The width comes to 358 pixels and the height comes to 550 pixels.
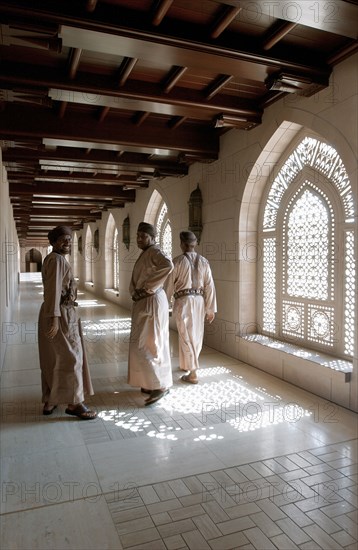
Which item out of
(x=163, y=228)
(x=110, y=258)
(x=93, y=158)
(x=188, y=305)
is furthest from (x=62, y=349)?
(x=110, y=258)

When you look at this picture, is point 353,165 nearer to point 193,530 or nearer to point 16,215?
point 193,530

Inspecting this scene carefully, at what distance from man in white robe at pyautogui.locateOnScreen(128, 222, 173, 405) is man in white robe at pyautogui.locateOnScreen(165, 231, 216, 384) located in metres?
0.51

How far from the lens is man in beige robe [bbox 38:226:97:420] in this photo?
9.92ft

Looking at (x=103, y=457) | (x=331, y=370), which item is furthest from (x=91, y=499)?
(x=331, y=370)

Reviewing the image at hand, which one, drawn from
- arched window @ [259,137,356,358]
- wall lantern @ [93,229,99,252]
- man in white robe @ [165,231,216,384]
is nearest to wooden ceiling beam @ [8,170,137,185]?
arched window @ [259,137,356,358]

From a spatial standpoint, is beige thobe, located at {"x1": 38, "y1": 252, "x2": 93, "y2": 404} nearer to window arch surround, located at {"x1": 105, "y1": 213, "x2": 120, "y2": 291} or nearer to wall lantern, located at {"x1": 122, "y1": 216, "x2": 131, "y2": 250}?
wall lantern, located at {"x1": 122, "y1": 216, "x2": 131, "y2": 250}

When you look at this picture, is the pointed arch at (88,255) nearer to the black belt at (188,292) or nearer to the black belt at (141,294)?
the black belt at (188,292)

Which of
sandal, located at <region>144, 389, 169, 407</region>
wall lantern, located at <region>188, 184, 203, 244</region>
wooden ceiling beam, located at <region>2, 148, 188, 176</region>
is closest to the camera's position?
sandal, located at <region>144, 389, 169, 407</region>

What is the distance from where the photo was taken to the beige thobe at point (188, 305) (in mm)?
4109

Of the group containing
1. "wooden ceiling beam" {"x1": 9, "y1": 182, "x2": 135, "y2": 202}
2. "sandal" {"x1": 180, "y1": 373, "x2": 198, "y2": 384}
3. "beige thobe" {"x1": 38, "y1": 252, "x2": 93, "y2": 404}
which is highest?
"wooden ceiling beam" {"x1": 9, "y1": 182, "x2": 135, "y2": 202}

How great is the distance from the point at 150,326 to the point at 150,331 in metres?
0.04

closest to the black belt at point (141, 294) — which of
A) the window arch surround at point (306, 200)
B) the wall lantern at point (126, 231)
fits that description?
the window arch surround at point (306, 200)

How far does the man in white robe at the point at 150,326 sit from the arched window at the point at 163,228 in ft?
13.9

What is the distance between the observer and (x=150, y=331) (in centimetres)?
353
